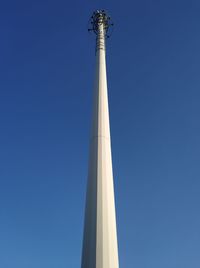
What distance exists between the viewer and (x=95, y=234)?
2180 centimetres

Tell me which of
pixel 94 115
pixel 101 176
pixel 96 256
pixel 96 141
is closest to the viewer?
pixel 96 256

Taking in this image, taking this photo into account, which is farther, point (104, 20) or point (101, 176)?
point (104, 20)

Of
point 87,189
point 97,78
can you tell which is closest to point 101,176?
point 87,189

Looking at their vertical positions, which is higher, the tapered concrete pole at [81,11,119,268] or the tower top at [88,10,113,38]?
the tower top at [88,10,113,38]

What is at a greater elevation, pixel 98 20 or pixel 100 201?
pixel 98 20

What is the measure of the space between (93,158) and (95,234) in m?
6.21

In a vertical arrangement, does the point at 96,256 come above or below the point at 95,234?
below

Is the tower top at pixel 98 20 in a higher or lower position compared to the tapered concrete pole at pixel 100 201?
higher

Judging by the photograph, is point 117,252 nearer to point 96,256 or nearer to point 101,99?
point 96,256

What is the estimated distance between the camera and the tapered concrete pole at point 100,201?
2112 centimetres

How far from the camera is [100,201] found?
23312mm

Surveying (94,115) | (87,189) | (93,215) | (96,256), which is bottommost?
(96,256)

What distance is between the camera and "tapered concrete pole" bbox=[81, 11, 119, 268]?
69.3 feet

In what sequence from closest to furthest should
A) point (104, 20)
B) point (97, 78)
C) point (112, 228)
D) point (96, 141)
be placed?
point (112, 228)
point (96, 141)
point (97, 78)
point (104, 20)
